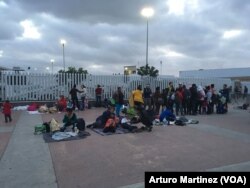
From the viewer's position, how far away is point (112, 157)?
787 cm

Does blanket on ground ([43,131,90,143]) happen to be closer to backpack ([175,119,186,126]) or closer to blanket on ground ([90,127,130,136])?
blanket on ground ([90,127,130,136])

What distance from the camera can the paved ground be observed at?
20.4 feet

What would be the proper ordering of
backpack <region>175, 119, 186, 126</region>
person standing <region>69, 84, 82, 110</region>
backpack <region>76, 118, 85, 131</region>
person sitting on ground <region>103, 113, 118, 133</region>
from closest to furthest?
1. person sitting on ground <region>103, 113, 118, 133</region>
2. backpack <region>76, 118, 85, 131</region>
3. backpack <region>175, 119, 186, 126</region>
4. person standing <region>69, 84, 82, 110</region>

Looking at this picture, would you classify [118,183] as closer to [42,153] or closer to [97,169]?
[97,169]

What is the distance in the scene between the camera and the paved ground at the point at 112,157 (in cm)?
621

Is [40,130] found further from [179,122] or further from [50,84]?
[50,84]

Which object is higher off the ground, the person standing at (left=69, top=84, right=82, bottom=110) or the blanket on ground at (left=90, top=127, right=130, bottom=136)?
the person standing at (left=69, top=84, right=82, bottom=110)

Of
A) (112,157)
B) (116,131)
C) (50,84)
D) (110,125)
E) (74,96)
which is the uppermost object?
(50,84)

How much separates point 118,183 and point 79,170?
1.17 m

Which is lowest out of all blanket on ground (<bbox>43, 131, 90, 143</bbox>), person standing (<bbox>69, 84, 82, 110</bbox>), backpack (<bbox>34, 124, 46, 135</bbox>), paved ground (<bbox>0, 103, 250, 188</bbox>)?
paved ground (<bbox>0, 103, 250, 188</bbox>)

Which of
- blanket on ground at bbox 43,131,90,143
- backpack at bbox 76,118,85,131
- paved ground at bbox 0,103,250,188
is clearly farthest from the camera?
backpack at bbox 76,118,85,131


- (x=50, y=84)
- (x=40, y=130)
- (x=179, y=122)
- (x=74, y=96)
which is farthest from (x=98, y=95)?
(x=40, y=130)

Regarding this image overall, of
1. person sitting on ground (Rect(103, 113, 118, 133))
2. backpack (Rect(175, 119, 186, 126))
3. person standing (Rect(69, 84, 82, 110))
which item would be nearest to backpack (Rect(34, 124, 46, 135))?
person sitting on ground (Rect(103, 113, 118, 133))

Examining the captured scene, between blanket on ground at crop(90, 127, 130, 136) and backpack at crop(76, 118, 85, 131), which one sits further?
backpack at crop(76, 118, 85, 131)
